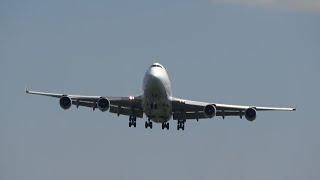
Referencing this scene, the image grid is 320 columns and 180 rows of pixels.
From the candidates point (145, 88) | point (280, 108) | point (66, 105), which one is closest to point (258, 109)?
point (280, 108)

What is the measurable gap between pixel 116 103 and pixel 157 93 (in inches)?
230

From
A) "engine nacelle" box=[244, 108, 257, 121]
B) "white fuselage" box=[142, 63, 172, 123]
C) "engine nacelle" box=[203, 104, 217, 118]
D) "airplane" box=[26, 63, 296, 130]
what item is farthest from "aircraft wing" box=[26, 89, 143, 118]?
"engine nacelle" box=[244, 108, 257, 121]

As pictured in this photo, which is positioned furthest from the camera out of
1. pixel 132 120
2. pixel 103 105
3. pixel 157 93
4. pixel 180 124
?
pixel 180 124

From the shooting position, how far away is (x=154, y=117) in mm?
72125

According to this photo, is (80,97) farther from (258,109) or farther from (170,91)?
(258,109)

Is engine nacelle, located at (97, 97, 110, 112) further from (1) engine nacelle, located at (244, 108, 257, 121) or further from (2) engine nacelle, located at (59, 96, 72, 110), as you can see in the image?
(1) engine nacelle, located at (244, 108, 257, 121)

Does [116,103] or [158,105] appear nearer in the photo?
[158,105]

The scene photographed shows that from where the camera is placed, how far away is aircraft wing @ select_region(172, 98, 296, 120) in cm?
7419

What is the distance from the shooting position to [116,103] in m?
74.1

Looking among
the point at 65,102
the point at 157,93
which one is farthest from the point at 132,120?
the point at 157,93

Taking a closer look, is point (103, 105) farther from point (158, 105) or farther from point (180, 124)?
point (180, 124)

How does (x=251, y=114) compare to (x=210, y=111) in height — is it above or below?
below

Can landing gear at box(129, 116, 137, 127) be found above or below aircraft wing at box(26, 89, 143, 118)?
below

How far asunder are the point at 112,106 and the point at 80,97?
342cm
